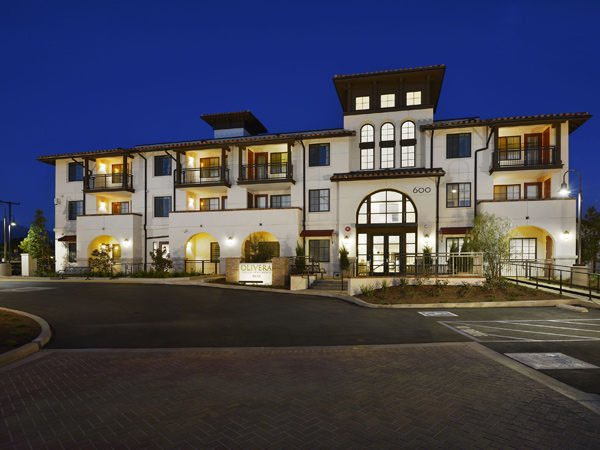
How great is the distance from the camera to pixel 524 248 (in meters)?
21.1

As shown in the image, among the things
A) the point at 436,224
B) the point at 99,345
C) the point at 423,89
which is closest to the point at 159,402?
the point at 99,345

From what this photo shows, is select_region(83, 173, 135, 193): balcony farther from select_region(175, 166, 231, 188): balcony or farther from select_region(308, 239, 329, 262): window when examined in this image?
select_region(308, 239, 329, 262): window

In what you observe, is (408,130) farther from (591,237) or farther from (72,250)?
(72,250)

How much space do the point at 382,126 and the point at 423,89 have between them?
3.73m

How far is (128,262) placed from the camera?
2542cm

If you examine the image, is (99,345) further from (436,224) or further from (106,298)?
(436,224)

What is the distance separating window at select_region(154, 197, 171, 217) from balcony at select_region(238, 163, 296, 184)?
22.1 ft

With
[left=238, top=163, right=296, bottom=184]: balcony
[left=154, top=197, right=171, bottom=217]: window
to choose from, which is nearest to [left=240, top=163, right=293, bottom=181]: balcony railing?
[left=238, top=163, right=296, bottom=184]: balcony

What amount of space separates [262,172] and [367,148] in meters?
8.02

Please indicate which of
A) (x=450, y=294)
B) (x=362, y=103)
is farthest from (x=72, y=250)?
(x=450, y=294)

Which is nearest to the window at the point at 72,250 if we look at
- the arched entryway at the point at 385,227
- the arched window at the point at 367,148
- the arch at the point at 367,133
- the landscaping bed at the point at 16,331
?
the landscaping bed at the point at 16,331

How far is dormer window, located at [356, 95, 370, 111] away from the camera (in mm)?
23109

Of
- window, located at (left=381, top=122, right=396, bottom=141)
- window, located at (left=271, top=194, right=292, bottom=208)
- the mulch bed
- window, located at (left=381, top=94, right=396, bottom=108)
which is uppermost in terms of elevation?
window, located at (left=381, top=94, right=396, bottom=108)

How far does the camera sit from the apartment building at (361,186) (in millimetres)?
20359
